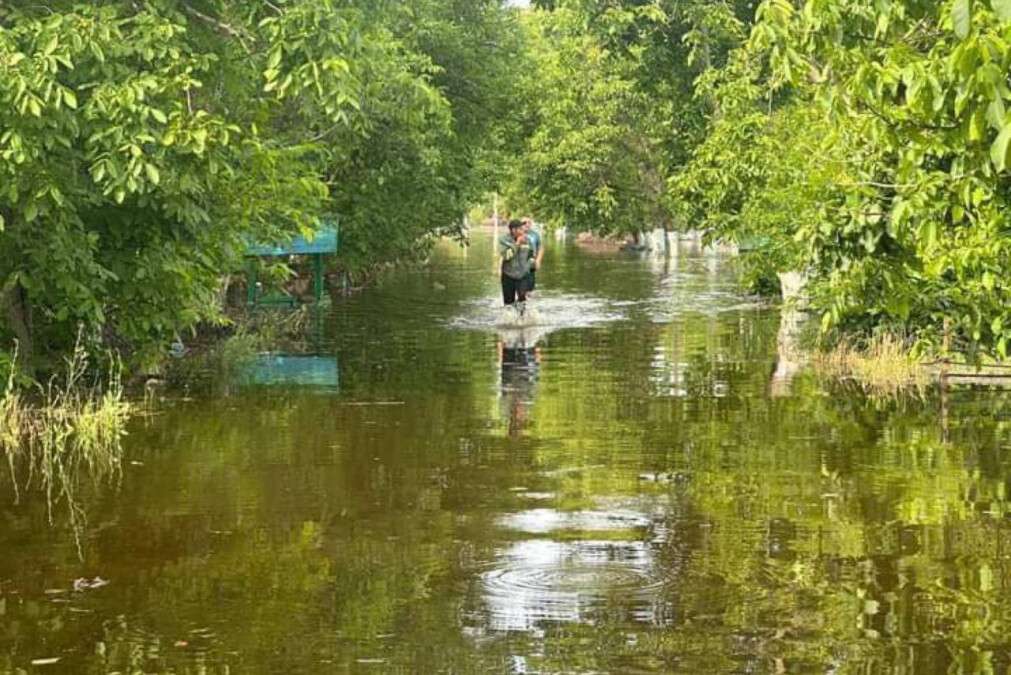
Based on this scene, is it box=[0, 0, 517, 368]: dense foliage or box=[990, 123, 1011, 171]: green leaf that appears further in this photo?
box=[0, 0, 517, 368]: dense foliage

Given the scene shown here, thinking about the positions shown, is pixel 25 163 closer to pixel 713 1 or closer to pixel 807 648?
pixel 807 648

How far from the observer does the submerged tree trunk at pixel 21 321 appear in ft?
51.6

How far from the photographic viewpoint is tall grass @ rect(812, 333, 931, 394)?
58.4 feet

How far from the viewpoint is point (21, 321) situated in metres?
16.1

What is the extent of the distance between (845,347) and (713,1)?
1118 cm

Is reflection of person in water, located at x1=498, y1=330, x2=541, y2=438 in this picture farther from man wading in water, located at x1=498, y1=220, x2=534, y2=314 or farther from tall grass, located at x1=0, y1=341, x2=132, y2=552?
tall grass, located at x1=0, y1=341, x2=132, y2=552

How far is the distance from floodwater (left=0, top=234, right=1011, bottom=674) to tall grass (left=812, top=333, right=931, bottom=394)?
0.63 m

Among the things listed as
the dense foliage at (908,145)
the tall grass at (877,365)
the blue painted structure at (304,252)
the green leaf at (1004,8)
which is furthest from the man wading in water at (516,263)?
the green leaf at (1004,8)

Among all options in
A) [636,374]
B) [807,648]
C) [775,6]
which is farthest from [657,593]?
[636,374]

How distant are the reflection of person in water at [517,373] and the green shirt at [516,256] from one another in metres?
1.44

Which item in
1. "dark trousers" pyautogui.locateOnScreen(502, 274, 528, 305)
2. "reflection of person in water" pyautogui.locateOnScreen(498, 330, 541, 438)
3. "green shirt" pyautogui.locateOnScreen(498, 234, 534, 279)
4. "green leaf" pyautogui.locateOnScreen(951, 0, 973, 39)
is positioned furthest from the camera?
"dark trousers" pyautogui.locateOnScreen(502, 274, 528, 305)

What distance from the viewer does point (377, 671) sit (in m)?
6.81

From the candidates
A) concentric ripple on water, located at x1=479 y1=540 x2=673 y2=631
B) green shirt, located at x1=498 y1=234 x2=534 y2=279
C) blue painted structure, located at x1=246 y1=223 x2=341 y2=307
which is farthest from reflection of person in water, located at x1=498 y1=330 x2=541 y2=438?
concentric ripple on water, located at x1=479 y1=540 x2=673 y2=631

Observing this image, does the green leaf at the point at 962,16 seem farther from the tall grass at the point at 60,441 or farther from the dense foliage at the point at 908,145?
the tall grass at the point at 60,441
